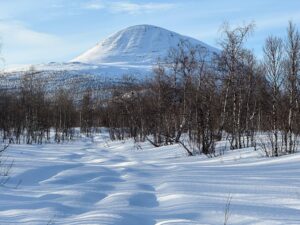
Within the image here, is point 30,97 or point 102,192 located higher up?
point 30,97

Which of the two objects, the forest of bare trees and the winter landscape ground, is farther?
the forest of bare trees

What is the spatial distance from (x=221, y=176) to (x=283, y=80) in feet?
32.2

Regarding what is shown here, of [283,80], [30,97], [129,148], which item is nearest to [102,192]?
[283,80]

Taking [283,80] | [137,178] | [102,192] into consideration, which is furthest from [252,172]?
[283,80]

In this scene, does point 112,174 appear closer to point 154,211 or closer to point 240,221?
point 154,211

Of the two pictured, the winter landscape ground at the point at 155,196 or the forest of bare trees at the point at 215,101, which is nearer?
the winter landscape ground at the point at 155,196

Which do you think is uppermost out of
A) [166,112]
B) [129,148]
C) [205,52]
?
[205,52]

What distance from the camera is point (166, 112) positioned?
26875 mm

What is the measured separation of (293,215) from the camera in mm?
5691

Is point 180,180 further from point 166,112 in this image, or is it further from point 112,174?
point 166,112

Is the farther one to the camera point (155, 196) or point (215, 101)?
point (215, 101)

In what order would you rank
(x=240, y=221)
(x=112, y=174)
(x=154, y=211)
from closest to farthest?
(x=240, y=221), (x=154, y=211), (x=112, y=174)

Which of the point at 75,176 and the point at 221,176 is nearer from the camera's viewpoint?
the point at 221,176

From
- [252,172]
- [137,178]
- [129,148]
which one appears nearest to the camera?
[252,172]
